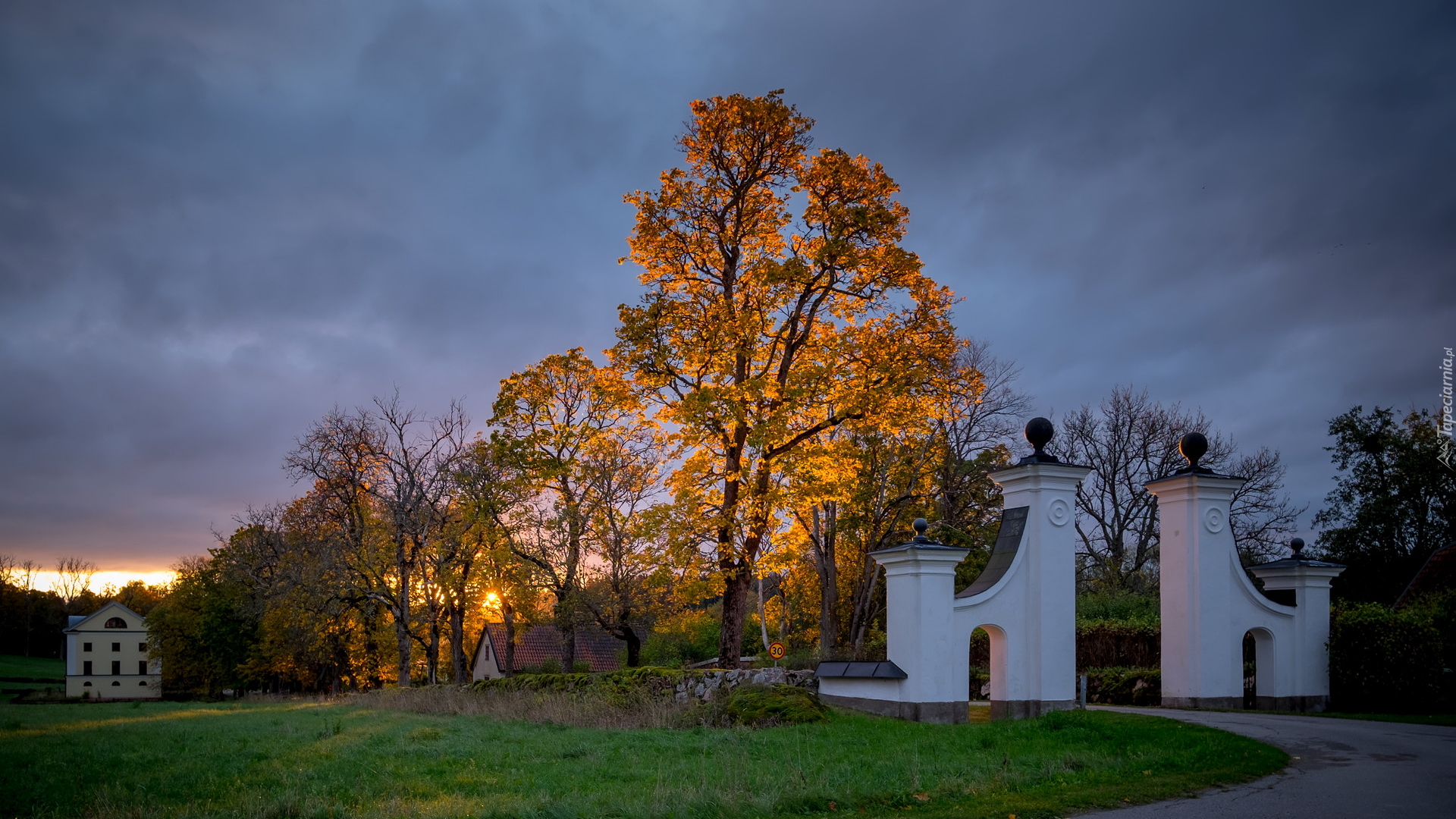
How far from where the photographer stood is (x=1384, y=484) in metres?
34.6

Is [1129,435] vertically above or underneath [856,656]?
above

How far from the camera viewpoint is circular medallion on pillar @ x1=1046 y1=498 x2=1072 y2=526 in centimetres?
1508

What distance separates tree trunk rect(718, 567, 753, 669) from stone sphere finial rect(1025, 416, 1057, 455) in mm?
7638

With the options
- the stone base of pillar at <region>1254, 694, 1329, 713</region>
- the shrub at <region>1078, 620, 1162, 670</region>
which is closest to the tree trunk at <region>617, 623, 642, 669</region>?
the shrub at <region>1078, 620, 1162, 670</region>

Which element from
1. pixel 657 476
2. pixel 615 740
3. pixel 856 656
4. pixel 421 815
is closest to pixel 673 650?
pixel 657 476

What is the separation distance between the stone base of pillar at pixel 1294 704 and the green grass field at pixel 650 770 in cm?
436

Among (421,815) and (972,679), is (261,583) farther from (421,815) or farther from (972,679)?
(421,815)

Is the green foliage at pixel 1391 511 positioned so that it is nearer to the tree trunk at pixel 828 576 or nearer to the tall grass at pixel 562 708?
the tree trunk at pixel 828 576

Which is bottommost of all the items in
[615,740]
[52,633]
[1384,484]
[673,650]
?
[52,633]

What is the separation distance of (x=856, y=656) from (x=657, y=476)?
9.81m

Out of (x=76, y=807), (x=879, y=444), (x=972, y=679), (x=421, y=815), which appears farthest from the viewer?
(x=879, y=444)

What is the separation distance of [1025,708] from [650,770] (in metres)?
6.75

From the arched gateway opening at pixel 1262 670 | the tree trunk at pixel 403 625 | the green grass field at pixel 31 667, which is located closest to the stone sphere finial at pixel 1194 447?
the arched gateway opening at pixel 1262 670

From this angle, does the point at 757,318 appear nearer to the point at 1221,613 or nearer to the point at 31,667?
the point at 1221,613
